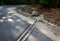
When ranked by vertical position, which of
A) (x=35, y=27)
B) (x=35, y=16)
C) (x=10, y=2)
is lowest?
(x=10, y=2)

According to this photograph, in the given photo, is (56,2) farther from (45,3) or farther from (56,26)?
(56,26)

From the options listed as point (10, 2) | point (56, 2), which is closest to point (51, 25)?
point (56, 2)

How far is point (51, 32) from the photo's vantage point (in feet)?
28.8

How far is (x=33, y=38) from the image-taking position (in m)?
7.84

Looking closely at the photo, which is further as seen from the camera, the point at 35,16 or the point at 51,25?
the point at 35,16

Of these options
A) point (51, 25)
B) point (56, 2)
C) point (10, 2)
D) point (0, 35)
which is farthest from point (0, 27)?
point (10, 2)

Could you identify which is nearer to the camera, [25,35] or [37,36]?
[37,36]

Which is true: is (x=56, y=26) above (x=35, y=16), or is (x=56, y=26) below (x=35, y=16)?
above

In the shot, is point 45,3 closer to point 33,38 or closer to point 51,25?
point 51,25

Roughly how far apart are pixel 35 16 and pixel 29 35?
5.43 meters

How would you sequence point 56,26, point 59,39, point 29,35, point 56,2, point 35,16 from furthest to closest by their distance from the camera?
point 56,2
point 35,16
point 56,26
point 29,35
point 59,39

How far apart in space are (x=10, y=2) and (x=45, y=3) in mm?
9928

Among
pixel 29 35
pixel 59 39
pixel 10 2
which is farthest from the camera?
pixel 10 2

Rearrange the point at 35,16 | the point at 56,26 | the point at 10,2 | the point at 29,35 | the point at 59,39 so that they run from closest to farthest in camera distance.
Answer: the point at 59,39 → the point at 29,35 → the point at 56,26 → the point at 35,16 → the point at 10,2
